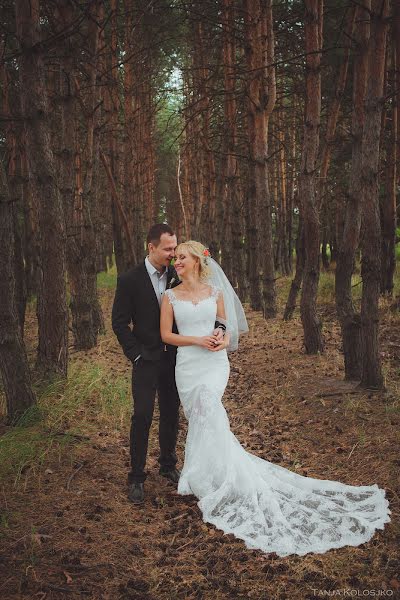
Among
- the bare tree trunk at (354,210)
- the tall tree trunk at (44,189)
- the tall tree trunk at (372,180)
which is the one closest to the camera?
the tall tree trunk at (44,189)

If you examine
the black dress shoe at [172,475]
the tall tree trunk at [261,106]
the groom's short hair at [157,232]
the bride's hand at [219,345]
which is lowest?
the black dress shoe at [172,475]

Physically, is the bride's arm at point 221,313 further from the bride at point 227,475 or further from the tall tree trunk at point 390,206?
the tall tree trunk at point 390,206

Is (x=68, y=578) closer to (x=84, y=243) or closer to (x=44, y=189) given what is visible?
(x=44, y=189)

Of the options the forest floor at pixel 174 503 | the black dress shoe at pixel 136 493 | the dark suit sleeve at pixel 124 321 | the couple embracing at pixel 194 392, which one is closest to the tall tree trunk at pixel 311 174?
the forest floor at pixel 174 503

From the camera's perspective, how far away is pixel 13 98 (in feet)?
40.8

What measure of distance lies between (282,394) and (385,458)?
2.56 m

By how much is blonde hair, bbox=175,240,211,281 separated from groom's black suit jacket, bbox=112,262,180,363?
47 cm

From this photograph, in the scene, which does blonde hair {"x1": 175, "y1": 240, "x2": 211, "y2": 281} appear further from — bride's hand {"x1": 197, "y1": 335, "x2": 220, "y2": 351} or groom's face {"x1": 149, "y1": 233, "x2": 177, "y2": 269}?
bride's hand {"x1": 197, "y1": 335, "x2": 220, "y2": 351}

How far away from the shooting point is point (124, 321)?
5.02 m

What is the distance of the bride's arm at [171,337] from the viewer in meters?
4.98

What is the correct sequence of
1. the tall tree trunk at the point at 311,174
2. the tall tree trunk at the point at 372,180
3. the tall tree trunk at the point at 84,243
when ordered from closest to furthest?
the tall tree trunk at the point at 372,180 → the tall tree trunk at the point at 311,174 → the tall tree trunk at the point at 84,243

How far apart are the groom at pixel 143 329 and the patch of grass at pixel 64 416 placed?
109 centimetres

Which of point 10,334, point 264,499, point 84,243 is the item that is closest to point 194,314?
point 264,499

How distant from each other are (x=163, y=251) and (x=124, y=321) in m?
0.80
